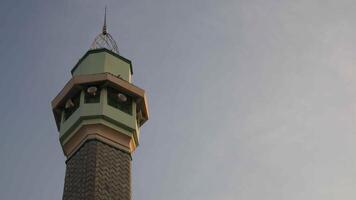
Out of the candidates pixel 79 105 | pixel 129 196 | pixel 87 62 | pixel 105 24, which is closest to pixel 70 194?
pixel 129 196

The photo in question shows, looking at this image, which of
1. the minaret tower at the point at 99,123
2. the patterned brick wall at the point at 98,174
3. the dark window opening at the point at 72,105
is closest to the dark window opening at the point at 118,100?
the minaret tower at the point at 99,123

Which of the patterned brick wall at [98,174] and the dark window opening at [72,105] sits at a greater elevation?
the dark window opening at [72,105]

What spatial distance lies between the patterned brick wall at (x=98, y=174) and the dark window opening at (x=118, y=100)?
163 cm

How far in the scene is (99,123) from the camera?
737 inches

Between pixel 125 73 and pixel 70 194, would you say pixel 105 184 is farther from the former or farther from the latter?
pixel 125 73

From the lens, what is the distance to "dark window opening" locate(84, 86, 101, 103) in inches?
768

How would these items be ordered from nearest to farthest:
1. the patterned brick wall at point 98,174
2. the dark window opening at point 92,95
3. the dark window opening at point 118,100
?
the patterned brick wall at point 98,174 → the dark window opening at point 92,95 → the dark window opening at point 118,100

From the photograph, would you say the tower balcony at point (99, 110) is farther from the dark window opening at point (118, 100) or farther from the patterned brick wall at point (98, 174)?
the patterned brick wall at point (98, 174)

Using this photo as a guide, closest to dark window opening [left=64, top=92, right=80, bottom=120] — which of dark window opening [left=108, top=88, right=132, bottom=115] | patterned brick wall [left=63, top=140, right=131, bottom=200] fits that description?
dark window opening [left=108, top=88, right=132, bottom=115]

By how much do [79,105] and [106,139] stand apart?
5.50 feet

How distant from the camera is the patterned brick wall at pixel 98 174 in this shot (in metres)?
17.2

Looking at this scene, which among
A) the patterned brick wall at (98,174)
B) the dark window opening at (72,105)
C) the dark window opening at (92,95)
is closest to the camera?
the patterned brick wall at (98,174)

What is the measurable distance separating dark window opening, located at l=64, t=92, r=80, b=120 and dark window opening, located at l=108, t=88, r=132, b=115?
1119mm

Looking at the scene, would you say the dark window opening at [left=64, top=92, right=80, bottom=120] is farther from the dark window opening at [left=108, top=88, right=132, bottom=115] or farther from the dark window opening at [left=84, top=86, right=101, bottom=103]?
the dark window opening at [left=108, top=88, right=132, bottom=115]
